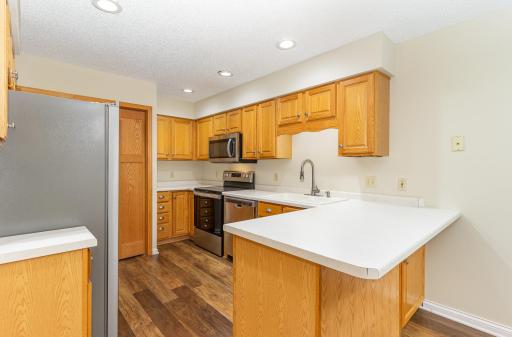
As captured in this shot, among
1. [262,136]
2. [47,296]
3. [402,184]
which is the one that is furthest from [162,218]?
[402,184]

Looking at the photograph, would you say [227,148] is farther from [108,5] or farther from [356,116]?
[108,5]

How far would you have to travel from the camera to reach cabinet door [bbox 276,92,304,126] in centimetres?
282

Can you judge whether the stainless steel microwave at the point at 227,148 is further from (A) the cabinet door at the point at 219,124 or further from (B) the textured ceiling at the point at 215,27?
(B) the textured ceiling at the point at 215,27

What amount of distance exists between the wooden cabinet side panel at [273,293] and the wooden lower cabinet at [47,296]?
0.81m

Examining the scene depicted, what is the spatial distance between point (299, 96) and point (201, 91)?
183 cm

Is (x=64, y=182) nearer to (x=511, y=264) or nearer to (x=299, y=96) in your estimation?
(x=299, y=96)

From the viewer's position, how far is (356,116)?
2.30 meters

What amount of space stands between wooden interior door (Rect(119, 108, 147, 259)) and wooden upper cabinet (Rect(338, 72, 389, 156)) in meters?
2.68

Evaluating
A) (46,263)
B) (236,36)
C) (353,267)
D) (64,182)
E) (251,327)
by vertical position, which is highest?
(236,36)

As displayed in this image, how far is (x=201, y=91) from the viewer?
12.9 feet

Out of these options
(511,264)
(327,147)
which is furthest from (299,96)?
(511,264)

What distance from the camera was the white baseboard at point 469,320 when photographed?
1807mm

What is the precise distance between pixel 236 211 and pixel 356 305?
2.11 metres

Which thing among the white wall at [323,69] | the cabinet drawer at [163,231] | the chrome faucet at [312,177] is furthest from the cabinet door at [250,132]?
the cabinet drawer at [163,231]
